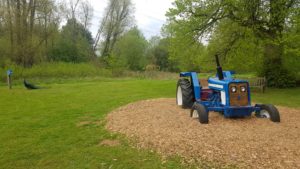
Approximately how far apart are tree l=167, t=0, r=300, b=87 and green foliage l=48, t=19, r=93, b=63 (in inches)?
891

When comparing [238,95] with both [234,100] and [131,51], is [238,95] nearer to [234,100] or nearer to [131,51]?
[234,100]

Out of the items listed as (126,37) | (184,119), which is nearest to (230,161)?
(184,119)

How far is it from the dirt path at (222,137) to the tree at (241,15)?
21.1 feet

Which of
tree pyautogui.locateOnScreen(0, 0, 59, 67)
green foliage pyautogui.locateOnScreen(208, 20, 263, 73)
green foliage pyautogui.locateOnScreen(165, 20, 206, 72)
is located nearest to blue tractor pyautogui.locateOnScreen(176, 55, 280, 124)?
green foliage pyautogui.locateOnScreen(165, 20, 206, 72)

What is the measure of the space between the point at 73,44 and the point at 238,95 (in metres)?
30.2

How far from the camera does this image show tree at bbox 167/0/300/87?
36.3ft

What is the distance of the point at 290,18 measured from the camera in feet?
35.1

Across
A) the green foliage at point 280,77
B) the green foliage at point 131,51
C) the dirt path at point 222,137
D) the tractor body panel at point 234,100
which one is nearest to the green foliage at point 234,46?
the green foliage at point 280,77

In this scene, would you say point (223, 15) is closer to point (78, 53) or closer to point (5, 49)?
point (5, 49)

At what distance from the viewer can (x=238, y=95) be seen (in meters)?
5.49

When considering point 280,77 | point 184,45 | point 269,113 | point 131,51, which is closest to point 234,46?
point 184,45

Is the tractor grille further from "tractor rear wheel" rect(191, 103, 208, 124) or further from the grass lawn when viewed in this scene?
the grass lawn

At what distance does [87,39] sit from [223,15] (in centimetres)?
3083

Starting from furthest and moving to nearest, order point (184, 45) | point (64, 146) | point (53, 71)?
point (53, 71) < point (184, 45) < point (64, 146)
